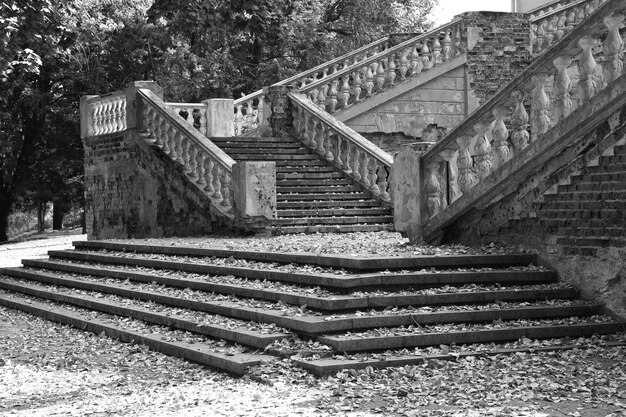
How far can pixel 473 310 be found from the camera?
882cm

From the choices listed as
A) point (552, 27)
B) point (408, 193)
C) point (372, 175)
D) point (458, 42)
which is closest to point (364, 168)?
point (372, 175)

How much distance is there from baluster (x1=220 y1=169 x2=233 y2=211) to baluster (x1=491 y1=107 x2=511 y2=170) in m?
5.78

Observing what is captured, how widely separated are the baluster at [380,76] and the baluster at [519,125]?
990 centimetres

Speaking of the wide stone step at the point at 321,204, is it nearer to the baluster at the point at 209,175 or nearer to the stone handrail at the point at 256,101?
the baluster at the point at 209,175

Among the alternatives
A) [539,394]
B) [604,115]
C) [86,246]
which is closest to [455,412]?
[539,394]

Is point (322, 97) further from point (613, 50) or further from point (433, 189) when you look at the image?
point (613, 50)

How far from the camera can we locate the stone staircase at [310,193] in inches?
619

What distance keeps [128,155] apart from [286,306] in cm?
1073

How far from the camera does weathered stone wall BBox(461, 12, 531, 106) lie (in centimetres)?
2080

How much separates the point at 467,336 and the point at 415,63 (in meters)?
12.6

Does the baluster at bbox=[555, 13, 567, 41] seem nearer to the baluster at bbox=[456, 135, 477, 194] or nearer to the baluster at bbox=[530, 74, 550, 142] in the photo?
the baluster at bbox=[456, 135, 477, 194]

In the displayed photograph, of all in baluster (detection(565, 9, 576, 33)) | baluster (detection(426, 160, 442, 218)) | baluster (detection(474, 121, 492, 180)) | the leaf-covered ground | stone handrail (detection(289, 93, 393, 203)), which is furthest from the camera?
baluster (detection(565, 9, 576, 33))

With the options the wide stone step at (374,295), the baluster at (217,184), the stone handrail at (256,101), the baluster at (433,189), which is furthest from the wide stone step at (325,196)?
the wide stone step at (374,295)

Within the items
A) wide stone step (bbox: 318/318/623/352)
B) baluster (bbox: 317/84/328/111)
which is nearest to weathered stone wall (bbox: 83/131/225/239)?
baluster (bbox: 317/84/328/111)
